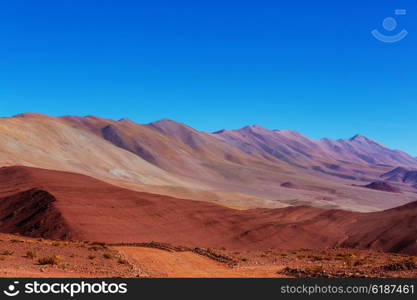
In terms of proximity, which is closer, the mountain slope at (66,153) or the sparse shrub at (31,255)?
the sparse shrub at (31,255)

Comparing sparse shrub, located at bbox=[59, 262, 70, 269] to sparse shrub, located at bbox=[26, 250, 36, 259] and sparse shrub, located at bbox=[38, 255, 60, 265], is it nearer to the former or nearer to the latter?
sparse shrub, located at bbox=[38, 255, 60, 265]

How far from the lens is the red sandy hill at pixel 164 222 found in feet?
113

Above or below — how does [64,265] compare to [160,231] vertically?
above

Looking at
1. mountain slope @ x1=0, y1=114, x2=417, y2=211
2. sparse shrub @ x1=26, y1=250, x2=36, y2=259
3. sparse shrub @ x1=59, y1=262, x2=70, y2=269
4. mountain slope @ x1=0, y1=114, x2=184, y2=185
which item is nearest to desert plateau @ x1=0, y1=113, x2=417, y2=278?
sparse shrub @ x1=59, y1=262, x2=70, y2=269

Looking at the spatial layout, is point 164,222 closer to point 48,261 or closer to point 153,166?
point 48,261

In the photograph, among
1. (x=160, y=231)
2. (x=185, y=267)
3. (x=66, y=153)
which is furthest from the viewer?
(x=66, y=153)

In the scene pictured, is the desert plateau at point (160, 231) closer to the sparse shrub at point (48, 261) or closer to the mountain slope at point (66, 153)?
the sparse shrub at point (48, 261)

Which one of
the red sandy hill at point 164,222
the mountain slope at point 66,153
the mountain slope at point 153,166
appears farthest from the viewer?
the mountain slope at point 153,166

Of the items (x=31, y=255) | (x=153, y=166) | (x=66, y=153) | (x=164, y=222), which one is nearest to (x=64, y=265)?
(x=31, y=255)

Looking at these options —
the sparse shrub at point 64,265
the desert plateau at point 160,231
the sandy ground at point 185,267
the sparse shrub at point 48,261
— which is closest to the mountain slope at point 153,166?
the desert plateau at point 160,231

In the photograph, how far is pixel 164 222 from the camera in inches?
1597

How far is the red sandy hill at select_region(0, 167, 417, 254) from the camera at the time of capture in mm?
34562

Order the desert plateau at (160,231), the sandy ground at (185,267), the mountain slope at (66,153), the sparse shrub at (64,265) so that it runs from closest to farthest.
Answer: the sparse shrub at (64,265) → the sandy ground at (185,267) → the desert plateau at (160,231) → the mountain slope at (66,153)

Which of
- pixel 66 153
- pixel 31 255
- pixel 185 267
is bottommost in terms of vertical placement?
pixel 185 267
